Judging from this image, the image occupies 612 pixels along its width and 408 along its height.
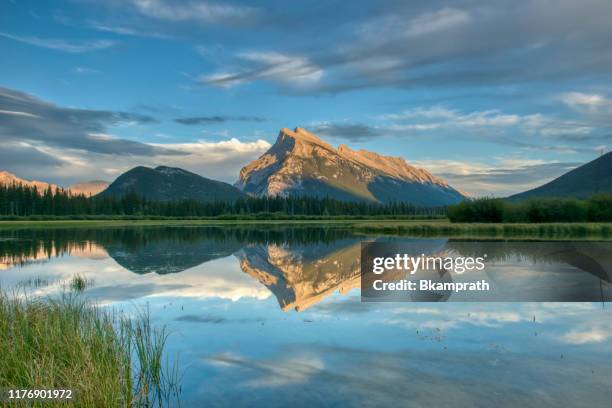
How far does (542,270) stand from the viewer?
35875mm

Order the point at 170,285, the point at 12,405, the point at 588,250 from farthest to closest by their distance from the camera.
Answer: the point at 588,250
the point at 170,285
the point at 12,405

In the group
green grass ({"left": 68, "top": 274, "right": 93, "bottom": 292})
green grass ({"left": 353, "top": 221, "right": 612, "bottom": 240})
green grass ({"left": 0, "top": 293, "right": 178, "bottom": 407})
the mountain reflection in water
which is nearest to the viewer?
green grass ({"left": 0, "top": 293, "right": 178, "bottom": 407})

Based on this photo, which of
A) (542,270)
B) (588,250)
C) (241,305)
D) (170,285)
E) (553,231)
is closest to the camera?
(241,305)

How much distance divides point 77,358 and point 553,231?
80.9 m

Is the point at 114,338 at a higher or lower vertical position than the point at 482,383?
higher

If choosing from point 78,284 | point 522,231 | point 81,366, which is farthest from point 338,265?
point 522,231

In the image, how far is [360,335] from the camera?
18.9 m

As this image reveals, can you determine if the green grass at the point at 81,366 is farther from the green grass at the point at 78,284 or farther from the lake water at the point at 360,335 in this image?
the green grass at the point at 78,284

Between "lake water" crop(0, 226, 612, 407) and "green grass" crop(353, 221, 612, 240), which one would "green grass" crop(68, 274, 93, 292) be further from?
"green grass" crop(353, 221, 612, 240)

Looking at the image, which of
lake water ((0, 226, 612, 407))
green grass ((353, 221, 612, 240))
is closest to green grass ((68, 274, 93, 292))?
lake water ((0, 226, 612, 407))

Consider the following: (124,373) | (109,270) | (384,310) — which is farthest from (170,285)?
(124,373)

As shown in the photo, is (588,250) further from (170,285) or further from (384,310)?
(170,285)

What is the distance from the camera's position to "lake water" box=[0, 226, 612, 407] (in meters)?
13.0

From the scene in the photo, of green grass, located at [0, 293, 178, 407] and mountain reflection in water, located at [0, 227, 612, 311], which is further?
mountain reflection in water, located at [0, 227, 612, 311]
